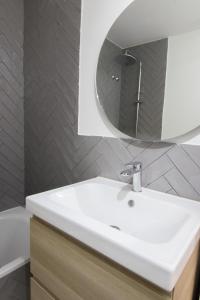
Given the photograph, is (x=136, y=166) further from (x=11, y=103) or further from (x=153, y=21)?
(x=11, y=103)

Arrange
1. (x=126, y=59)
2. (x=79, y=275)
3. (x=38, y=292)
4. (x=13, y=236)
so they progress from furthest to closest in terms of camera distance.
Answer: (x=13, y=236), (x=126, y=59), (x=38, y=292), (x=79, y=275)

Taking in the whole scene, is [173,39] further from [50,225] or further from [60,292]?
[60,292]

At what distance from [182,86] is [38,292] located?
103 centimetres

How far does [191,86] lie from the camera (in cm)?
77

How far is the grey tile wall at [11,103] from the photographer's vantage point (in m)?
1.45

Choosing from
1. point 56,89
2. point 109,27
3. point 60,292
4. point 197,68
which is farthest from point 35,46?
point 60,292

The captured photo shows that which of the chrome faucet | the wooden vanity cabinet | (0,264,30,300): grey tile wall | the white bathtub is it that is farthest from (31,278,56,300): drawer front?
the white bathtub

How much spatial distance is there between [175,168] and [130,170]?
19 centimetres

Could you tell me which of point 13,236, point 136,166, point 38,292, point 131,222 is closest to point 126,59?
point 136,166

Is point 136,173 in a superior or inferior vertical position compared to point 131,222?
superior

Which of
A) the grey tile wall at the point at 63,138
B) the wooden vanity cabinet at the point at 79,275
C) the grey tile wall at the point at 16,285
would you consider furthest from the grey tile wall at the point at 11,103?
the wooden vanity cabinet at the point at 79,275

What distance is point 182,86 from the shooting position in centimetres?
79

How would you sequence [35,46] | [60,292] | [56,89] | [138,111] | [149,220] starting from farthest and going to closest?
[35,46], [56,89], [138,111], [149,220], [60,292]

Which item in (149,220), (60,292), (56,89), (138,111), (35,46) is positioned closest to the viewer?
(60,292)
